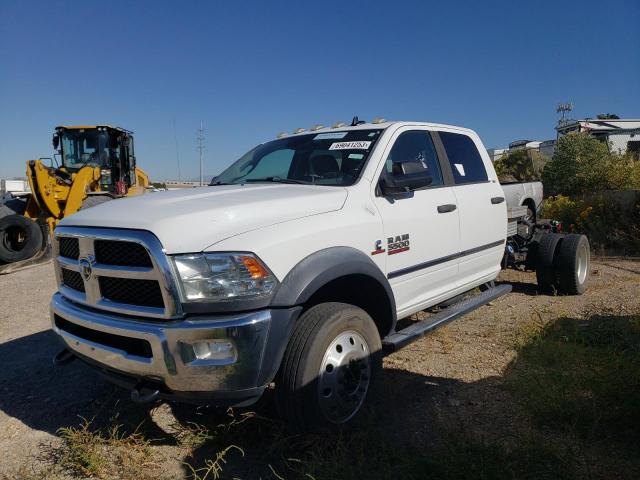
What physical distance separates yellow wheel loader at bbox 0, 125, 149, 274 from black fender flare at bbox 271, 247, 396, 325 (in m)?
8.13

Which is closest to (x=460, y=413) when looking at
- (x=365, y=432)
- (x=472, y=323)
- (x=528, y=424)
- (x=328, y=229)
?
(x=528, y=424)

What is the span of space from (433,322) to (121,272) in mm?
2310

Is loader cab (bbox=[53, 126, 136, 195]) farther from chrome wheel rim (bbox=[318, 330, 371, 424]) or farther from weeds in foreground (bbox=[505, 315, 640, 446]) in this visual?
weeds in foreground (bbox=[505, 315, 640, 446])

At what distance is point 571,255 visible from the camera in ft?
19.6

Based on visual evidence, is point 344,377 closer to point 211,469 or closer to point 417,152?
point 211,469

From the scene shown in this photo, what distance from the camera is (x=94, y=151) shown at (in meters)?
11.6

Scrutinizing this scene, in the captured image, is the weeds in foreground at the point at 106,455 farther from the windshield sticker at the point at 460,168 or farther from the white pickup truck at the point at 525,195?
the white pickup truck at the point at 525,195

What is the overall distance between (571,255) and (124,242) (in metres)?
5.33

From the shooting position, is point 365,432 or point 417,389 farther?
point 417,389

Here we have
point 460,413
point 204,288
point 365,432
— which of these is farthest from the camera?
point 460,413

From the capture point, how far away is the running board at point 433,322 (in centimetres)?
332

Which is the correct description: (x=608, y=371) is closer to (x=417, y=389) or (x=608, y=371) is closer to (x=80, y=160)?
(x=417, y=389)

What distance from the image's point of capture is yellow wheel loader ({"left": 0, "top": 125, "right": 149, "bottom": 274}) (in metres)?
9.54

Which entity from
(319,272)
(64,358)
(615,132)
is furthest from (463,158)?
(615,132)
